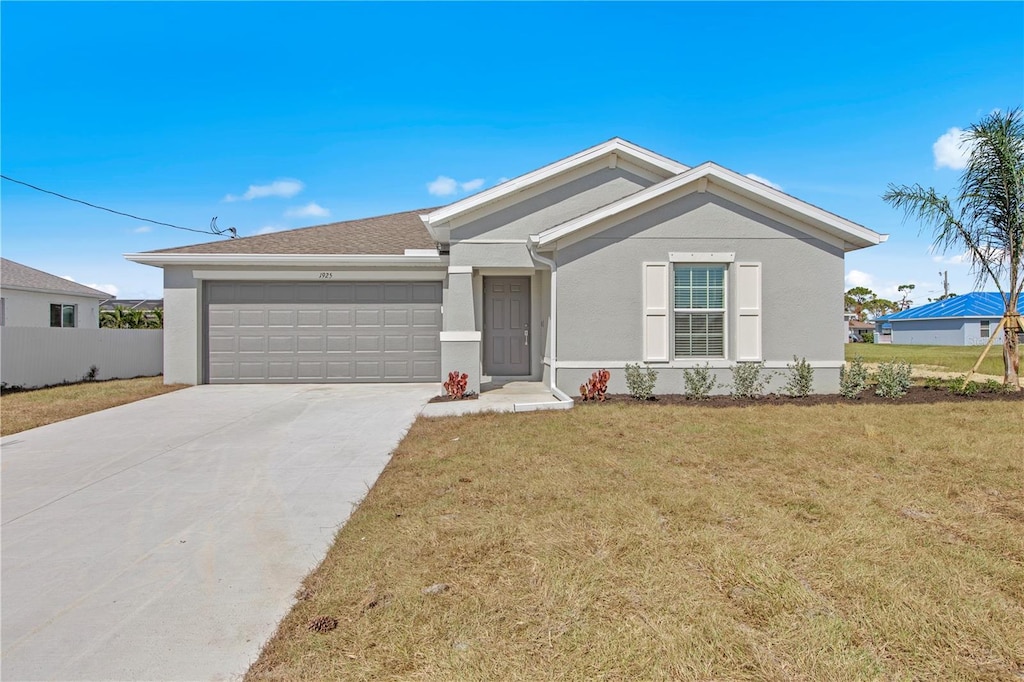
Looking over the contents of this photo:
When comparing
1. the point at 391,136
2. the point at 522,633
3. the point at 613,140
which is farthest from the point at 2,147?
the point at 522,633

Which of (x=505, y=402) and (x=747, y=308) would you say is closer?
(x=505, y=402)

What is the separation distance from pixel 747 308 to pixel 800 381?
165cm

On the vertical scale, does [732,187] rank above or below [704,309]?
above

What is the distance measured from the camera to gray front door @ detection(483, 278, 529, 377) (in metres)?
12.8

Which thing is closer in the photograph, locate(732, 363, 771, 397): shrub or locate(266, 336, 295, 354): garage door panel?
locate(732, 363, 771, 397): shrub

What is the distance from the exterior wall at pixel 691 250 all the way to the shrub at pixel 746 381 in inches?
10.4

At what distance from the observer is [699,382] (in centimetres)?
980

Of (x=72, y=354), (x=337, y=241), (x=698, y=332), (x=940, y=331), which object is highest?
(x=337, y=241)

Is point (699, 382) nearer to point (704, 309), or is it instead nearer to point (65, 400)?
point (704, 309)

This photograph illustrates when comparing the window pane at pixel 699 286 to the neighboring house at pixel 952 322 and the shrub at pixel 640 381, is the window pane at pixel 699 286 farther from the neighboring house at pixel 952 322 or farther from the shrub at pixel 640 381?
the neighboring house at pixel 952 322

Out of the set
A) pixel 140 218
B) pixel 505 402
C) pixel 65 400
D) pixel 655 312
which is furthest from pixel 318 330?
pixel 140 218

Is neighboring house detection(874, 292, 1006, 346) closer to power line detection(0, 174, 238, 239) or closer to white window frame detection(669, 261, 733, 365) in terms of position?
white window frame detection(669, 261, 733, 365)

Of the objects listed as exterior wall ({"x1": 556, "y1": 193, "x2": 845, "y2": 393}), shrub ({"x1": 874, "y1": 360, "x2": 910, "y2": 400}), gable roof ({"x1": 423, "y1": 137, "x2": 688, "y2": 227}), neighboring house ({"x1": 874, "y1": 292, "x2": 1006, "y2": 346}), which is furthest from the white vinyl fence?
neighboring house ({"x1": 874, "y1": 292, "x2": 1006, "y2": 346})

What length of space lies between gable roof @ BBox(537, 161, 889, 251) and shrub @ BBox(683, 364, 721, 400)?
10.7 ft
